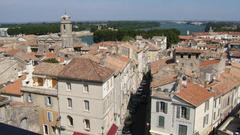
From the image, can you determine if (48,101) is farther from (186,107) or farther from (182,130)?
(186,107)

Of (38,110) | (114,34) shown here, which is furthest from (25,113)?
(114,34)

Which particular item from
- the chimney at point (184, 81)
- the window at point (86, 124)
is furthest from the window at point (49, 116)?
the chimney at point (184, 81)

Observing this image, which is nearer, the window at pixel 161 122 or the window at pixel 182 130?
the window at pixel 182 130

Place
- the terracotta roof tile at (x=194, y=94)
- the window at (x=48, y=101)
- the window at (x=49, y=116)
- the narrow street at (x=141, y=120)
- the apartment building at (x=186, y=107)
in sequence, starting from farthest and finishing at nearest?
the narrow street at (x=141, y=120) → the window at (x=49, y=116) → the window at (x=48, y=101) → the apartment building at (x=186, y=107) → the terracotta roof tile at (x=194, y=94)

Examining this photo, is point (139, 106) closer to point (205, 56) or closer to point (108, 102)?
point (108, 102)

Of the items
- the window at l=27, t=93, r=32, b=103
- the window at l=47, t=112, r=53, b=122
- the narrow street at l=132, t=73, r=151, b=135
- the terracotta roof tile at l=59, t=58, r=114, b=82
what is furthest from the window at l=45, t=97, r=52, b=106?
the narrow street at l=132, t=73, r=151, b=135

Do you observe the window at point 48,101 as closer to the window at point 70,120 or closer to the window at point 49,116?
the window at point 49,116

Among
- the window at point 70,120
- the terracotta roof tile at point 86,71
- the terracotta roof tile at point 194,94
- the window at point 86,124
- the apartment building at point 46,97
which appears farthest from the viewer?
the apartment building at point 46,97
